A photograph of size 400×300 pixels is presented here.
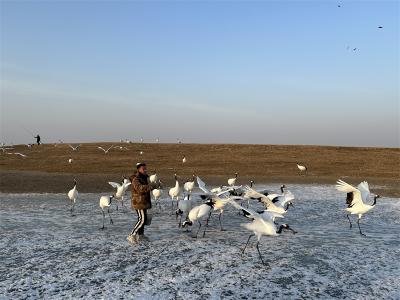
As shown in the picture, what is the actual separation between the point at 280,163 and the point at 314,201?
21.4 m

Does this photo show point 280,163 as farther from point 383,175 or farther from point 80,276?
point 80,276

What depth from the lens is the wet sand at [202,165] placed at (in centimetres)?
3080

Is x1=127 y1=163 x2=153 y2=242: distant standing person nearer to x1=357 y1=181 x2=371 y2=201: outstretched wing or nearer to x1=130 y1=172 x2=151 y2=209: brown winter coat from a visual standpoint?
x1=130 y1=172 x2=151 y2=209: brown winter coat

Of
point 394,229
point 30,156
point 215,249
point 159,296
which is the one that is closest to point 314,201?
point 394,229

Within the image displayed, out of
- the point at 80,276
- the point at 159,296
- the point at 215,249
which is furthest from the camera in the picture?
the point at 215,249

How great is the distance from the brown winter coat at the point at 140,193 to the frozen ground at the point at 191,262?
112 centimetres

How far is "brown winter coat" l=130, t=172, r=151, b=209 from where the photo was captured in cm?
1308

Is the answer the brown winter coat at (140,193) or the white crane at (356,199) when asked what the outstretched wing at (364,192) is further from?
the brown winter coat at (140,193)

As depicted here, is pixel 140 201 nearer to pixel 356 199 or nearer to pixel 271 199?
pixel 271 199

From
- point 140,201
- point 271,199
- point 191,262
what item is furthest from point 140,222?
point 271,199

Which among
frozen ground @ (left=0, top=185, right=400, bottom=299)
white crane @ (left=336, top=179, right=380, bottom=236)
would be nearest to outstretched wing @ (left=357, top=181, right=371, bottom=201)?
white crane @ (left=336, top=179, right=380, bottom=236)

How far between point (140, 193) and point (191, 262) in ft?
9.66

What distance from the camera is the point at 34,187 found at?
27281 mm

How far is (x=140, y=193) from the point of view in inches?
515
